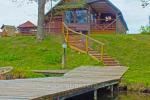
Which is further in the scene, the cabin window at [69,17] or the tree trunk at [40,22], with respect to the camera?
the cabin window at [69,17]

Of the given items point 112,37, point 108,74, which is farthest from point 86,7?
point 108,74

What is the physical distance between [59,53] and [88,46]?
94.8 inches

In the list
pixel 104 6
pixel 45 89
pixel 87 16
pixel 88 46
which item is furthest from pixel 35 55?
pixel 45 89

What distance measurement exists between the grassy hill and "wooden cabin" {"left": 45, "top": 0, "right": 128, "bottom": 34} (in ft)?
38.2

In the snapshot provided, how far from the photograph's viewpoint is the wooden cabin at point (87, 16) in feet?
180

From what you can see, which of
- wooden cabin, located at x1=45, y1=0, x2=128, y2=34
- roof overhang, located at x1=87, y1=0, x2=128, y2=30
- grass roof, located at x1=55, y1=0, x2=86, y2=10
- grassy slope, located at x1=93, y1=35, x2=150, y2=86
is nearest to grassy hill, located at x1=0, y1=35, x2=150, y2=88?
grassy slope, located at x1=93, y1=35, x2=150, y2=86

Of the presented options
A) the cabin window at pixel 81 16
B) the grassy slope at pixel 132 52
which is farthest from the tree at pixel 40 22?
the cabin window at pixel 81 16

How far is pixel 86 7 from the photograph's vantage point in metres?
54.9

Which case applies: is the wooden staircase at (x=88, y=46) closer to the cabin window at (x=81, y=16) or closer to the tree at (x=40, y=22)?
the tree at (x=40, y=22)

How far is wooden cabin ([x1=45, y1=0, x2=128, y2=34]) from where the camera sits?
54.7 metres

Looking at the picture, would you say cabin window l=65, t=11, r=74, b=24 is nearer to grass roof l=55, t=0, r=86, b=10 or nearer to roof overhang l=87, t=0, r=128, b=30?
grass roof l=55, t=0, r=86, b=10

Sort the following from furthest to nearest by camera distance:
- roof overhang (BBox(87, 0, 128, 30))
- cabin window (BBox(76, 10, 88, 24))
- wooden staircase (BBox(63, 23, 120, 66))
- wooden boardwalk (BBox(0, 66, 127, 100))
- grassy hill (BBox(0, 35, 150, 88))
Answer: cabin window (BBox(76, 10, 88, 24)) < roof overhang (BBox(87, 0, 128, 30)) < wooden staircase (BBox(63, 23, 120, 66)) < grassy hill (BBox(0, 35, 150, 88)) < wooden boardwalk (BBox(0, 66, 127, 100))

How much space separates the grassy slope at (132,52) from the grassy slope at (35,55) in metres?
2.63

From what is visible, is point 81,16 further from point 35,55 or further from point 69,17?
point 35,55
